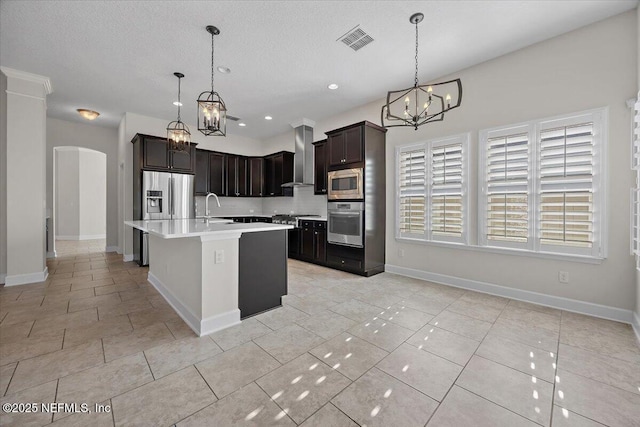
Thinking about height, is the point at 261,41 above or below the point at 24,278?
above

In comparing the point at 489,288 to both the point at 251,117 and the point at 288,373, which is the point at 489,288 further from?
the point at 251,117

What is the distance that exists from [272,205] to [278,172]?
3.61 feet

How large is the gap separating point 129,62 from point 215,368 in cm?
401

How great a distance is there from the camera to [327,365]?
1.94 meters

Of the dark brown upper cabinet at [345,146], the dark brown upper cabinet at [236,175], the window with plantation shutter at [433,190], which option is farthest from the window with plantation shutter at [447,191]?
the dark brown upper cabinet at [236,175]

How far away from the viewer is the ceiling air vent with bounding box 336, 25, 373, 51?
115 inches

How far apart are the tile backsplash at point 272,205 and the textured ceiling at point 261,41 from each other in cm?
245

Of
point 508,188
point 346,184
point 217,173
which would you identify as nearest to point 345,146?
point 346,184

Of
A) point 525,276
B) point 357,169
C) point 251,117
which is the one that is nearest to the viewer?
point 525,276

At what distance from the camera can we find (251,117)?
5.79 meters

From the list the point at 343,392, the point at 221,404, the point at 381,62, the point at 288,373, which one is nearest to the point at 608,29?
the point at 381,62

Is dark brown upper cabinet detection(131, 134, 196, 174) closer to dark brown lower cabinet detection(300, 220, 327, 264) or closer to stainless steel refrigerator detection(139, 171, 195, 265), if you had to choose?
stainless steel refrigerator detection(139, 171, 195, 265)

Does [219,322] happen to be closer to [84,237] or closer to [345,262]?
[345,262]

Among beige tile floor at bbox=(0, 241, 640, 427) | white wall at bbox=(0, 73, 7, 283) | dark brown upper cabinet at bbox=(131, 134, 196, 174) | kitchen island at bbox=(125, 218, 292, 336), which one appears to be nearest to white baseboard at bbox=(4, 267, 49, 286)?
white wall at bbox=(0, 73, 7, 283)
